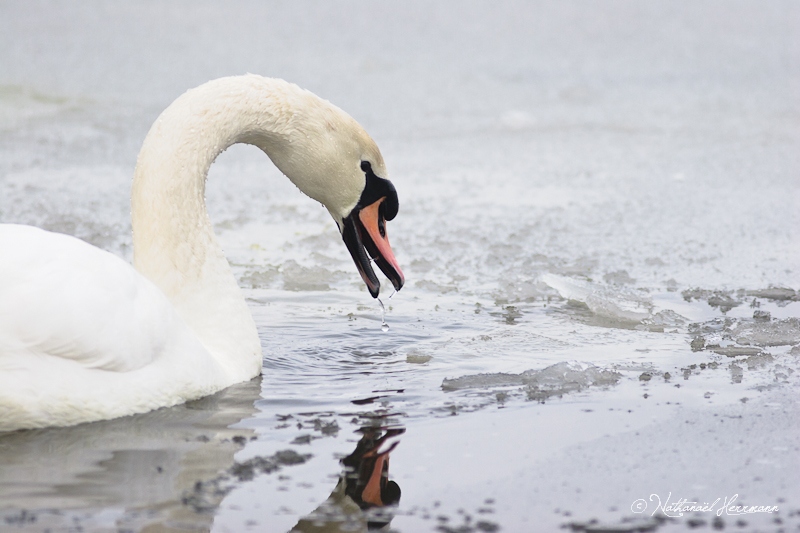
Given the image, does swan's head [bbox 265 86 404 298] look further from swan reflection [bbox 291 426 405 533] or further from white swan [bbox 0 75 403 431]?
swan reflection [bbox 291 426 405 533]

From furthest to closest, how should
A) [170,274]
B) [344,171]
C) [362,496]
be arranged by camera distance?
1. [344,171]
2. [170,274]
3. [362,496]

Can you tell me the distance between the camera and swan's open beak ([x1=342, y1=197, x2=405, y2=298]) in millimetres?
4320

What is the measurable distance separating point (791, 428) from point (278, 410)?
157cm

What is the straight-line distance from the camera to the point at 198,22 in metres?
13.8

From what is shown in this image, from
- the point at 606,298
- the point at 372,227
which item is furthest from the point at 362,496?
the point at 606,298

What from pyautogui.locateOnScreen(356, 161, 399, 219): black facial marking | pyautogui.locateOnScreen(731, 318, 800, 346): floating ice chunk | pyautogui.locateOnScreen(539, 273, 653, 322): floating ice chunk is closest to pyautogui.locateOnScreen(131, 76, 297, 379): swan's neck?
pyautogui.locateOnScreen(356, 161, 399, 219): black facial marking

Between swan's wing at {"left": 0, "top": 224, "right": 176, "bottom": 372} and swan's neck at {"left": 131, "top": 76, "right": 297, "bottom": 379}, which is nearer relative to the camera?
swan's wing at {"left": 0, "top": 224, "right": 176, "bottom": 372}

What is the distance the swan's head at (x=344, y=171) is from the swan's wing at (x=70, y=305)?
109 cm

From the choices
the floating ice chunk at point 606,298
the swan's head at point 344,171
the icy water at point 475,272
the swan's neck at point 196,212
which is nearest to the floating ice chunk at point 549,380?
the icy water at point 475,272

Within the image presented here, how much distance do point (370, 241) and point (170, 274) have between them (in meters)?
0.84

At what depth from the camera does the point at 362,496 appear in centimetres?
266

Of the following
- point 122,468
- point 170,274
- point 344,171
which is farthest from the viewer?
point 344,171

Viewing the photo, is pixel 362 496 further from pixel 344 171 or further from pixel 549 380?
pixel 344 171

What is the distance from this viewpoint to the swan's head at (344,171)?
416 cm
